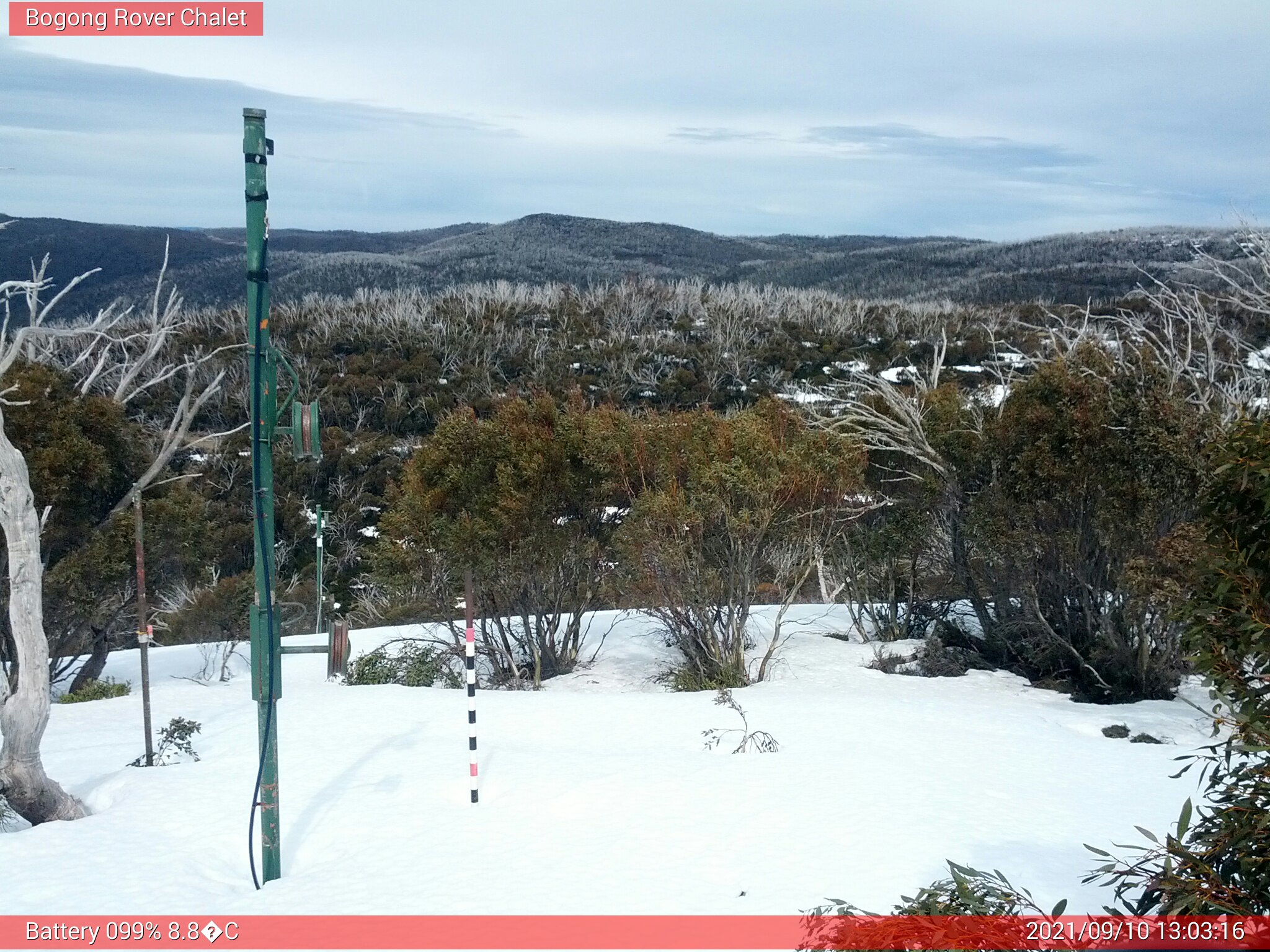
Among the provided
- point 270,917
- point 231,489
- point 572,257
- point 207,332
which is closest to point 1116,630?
point 270,917

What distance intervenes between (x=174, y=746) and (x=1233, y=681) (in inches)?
314

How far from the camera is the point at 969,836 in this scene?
613cm

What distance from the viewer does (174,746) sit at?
859 centimetres

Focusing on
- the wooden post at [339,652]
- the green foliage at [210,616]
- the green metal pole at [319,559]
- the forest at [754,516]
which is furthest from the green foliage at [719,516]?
the green foliage at [210,616]

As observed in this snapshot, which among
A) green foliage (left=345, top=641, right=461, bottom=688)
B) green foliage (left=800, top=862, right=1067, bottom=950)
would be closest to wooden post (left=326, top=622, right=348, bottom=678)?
green foliage (left=345, top=641, right=461, bottom=688)

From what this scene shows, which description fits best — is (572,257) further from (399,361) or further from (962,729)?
(962,729)

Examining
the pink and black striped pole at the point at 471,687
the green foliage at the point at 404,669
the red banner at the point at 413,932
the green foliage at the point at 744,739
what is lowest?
the green foliage at the point at 404,669

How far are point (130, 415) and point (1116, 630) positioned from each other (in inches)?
1272

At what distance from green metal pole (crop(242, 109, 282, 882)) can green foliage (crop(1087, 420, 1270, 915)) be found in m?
3.91

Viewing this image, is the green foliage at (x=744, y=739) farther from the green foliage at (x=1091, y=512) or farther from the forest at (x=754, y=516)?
the green foliage at (x=1091, y=512)

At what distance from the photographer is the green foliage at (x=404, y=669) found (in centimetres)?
1252

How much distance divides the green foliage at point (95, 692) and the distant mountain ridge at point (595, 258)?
3442 cm

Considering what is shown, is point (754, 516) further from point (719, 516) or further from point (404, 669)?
point (404, 669)

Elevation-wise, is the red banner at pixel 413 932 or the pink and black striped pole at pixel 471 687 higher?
the pink and black striped pole at pixel 471 687
